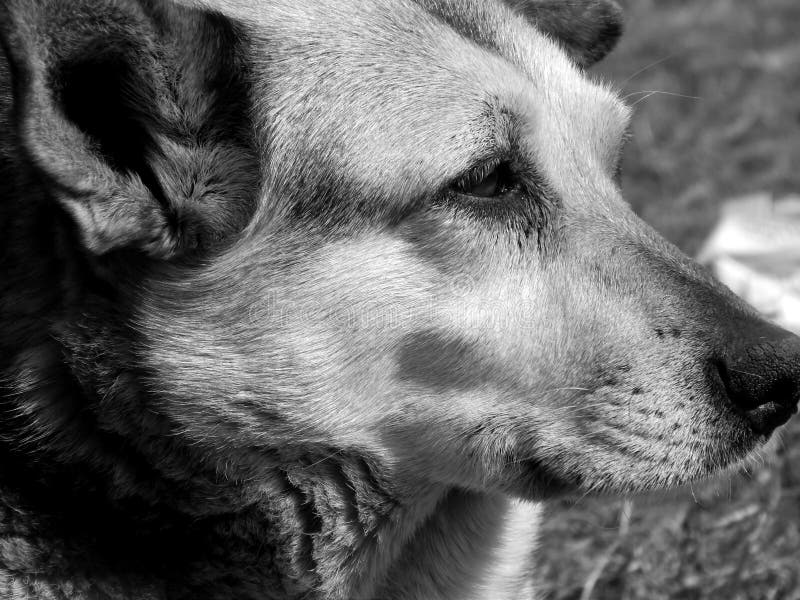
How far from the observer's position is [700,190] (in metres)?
6.61

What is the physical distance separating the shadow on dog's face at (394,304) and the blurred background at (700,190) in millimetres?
353

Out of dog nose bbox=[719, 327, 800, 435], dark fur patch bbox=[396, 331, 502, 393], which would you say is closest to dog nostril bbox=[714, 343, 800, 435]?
dog nose bbox=[719, 327, 800, 435]

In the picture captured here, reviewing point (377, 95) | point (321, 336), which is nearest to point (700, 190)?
point (377, 95)

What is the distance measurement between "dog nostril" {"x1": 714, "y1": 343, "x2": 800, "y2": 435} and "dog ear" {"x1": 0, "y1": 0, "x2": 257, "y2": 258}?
1329 millimetres

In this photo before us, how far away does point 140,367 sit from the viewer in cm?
290

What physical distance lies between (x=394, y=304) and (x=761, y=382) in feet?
3.07

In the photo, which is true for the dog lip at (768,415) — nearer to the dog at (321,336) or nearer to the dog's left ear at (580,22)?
the dog at (321,336)

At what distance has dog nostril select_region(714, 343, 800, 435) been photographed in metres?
2.79

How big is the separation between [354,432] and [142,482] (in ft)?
1.87

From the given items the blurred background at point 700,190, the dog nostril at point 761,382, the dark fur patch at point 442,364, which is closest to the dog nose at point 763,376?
the dog nostril at point 761,382

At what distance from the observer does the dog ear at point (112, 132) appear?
2.49m

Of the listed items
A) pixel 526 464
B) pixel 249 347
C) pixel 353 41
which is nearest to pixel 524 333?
pixel 526 464

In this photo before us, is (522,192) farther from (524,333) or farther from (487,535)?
(487,535)

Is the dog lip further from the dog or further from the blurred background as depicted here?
the blurred background
